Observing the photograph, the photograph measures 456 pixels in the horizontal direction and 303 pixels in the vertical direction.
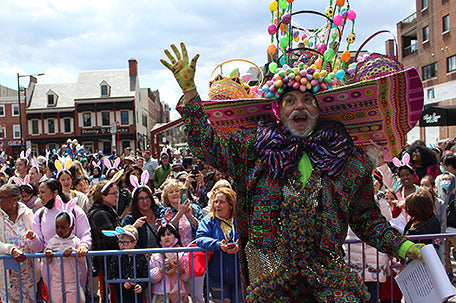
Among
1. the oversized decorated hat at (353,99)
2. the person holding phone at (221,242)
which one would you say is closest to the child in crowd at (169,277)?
the person holding phone at (221,242)

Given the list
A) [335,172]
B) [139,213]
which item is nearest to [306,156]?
[335,172]

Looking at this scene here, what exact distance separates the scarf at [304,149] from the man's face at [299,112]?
4 cm

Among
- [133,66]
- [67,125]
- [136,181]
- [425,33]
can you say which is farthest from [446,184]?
[67,125]

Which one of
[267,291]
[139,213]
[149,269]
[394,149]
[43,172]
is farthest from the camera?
[43,172]

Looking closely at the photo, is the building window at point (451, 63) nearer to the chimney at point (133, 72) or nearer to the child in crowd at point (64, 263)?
the child in crowd at point (64, 263)

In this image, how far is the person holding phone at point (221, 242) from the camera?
353cm

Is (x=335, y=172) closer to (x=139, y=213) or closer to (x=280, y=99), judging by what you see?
(x=280, y=99)

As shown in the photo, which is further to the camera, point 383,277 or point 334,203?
point 383,277

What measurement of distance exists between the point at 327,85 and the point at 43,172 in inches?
337

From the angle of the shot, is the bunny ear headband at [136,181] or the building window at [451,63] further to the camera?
the building window at [451,63]

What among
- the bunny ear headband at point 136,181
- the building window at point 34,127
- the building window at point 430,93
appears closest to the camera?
the bunny ear headband at point 136,181

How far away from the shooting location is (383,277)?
151 inches

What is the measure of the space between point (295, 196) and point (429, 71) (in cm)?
2930

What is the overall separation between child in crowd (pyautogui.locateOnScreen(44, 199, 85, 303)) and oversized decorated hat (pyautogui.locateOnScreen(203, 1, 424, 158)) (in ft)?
6.69
